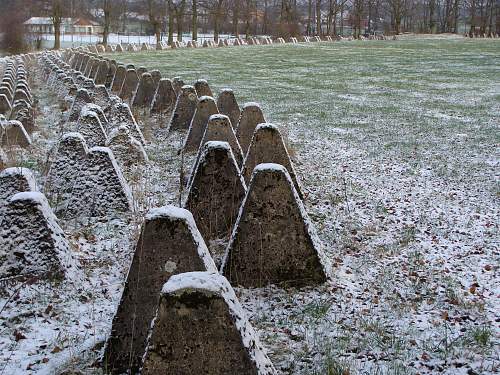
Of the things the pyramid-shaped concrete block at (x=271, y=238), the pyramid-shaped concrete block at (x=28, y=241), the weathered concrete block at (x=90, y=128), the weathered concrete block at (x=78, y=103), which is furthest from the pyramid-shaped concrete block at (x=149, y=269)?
the weathered concrete block at (x=78, y=103)

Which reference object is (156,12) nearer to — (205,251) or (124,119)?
(124,119)

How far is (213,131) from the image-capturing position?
6758 mm

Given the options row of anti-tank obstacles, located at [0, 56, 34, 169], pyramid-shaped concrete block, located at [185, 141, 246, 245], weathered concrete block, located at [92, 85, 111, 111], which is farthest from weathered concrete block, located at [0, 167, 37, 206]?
weathered concrete block, located at [92, 85, 111, 111]

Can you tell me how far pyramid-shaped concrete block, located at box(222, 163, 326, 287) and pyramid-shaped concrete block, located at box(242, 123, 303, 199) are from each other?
1.55m

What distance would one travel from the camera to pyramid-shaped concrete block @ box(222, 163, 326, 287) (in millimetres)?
4320

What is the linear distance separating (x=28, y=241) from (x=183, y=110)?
6.48 m

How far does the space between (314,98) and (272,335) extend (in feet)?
40.3

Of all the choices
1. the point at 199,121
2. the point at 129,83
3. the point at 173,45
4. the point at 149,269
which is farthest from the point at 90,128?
the point at 173,45

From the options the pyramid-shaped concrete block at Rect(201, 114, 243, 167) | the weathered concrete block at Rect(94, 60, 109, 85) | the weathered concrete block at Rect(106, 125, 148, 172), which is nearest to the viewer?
the pyramid-shaped concrete block at Rect(201, 114, 243, 167)

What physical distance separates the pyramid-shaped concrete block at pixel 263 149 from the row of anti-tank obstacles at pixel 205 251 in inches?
0.5

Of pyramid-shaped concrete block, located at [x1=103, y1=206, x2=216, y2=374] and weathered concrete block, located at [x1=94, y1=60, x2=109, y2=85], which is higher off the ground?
weathered concrete block, located at [x1=94, y1=60, x2=109, y2=85]

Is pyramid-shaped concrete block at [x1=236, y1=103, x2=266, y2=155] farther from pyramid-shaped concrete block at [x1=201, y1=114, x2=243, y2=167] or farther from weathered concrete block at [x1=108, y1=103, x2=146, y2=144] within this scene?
weathered concrete block at [x1=108, y1=103, x2=146, y2=144]

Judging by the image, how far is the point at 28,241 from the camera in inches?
167

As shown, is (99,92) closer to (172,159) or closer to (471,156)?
(172,159)
